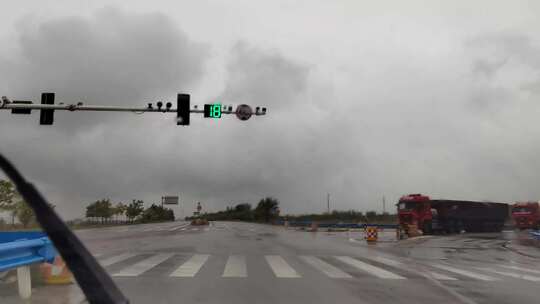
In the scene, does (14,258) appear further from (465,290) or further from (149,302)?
(465,290)

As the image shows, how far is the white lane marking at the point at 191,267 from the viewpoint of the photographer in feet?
34.2

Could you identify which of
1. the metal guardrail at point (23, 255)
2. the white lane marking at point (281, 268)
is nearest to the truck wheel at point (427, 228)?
the white lane marking at point (281, 268)

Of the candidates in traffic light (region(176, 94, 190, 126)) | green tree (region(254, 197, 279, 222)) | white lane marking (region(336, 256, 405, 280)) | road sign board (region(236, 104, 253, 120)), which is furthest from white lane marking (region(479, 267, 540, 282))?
green tree (region(254, 197, 279, 222))

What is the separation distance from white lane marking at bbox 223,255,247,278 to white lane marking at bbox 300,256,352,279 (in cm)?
197

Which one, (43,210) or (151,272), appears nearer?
(43,210)

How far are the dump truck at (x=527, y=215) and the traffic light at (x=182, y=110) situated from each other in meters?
39.5

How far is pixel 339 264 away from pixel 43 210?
40.1ft

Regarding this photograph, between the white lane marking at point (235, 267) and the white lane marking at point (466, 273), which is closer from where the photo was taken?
the white lane marking at point (235, 267)

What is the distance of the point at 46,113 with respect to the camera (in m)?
15.8

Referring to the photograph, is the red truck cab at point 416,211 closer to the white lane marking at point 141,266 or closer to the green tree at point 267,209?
the white lane marking at point 141,266

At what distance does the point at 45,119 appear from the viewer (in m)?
15.8

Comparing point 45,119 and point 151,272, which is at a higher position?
point 45,119

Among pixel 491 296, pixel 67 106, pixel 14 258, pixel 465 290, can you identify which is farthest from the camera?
pixel 67 106

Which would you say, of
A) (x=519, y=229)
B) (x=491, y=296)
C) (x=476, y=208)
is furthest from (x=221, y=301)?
(x=519, y=229)
